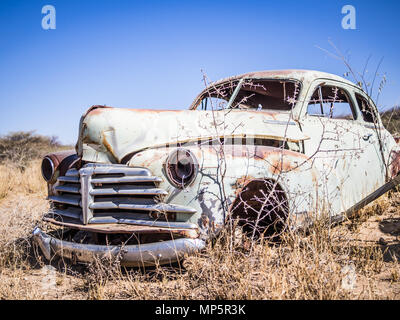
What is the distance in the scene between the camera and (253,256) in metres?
2.54

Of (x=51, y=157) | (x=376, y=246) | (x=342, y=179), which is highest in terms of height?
(x=51, y=157)

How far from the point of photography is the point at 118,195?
8.56 feet

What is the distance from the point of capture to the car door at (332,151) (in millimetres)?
3227

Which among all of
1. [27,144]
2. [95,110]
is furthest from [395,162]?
[27,144]

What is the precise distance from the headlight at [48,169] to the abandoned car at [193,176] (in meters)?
0.01

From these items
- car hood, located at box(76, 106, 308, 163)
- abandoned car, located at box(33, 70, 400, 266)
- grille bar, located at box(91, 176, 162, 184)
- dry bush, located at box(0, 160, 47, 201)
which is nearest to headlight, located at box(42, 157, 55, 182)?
abandoned car, located at box(33, 70, 400, 266)

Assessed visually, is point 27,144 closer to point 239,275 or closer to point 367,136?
point 367,136

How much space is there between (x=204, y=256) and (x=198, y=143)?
2.82 feet

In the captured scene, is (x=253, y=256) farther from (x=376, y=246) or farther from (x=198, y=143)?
(x=376, y=246)

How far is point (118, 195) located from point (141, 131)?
21.7 inches

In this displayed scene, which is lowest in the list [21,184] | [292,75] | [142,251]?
[21,184]

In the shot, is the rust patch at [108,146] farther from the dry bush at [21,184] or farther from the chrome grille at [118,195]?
the dry bush at [21,184]

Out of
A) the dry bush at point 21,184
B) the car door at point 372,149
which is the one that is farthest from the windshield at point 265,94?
the dry bush at point 21,184
